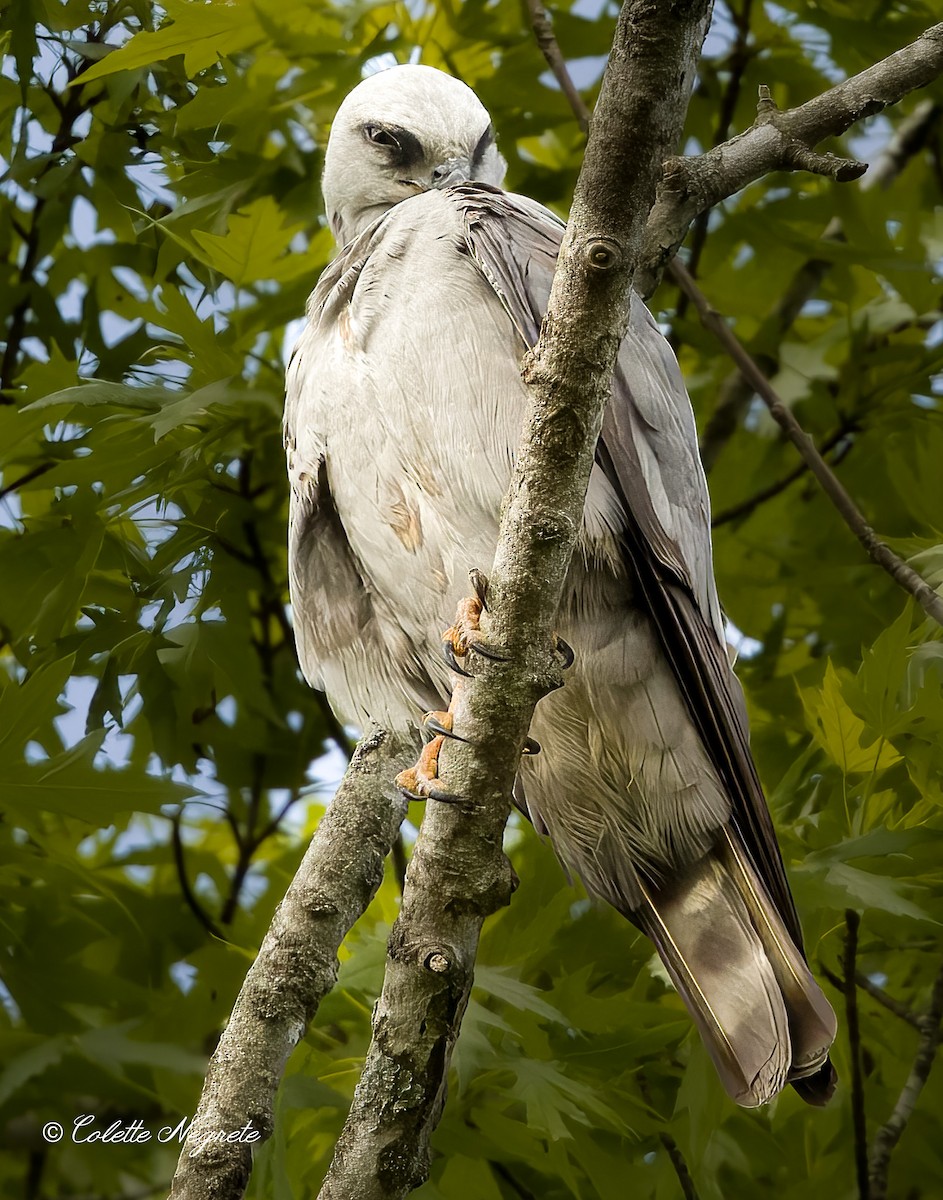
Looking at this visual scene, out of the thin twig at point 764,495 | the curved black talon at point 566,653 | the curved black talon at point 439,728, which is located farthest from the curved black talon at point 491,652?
the thin twig at point 764,495

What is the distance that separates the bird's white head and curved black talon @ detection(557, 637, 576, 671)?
1119 millimetres

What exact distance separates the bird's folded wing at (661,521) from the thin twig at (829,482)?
305 mm

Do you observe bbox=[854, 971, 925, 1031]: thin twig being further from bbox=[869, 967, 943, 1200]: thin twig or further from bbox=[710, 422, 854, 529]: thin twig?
bbox=[710, 422, 854, 529]: thin twig

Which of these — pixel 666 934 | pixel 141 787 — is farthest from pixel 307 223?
pixel 666 934

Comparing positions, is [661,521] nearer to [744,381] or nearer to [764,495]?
[764,495]

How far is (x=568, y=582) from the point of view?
7.36 feet

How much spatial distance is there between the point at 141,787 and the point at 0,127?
1.59m

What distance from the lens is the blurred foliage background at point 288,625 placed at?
2234mm

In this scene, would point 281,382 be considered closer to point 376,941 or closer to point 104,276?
point 104,276

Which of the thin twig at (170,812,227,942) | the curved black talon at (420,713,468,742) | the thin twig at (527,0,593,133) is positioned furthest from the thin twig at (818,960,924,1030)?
the thin twig at (527,0,593,133)

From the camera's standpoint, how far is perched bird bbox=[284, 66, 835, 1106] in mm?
2166

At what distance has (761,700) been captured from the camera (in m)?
3.00

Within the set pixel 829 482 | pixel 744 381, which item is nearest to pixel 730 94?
pixel 744 381

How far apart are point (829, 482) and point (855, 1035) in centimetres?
107
